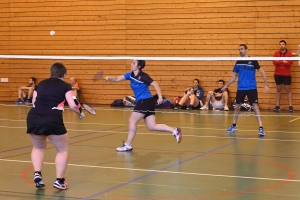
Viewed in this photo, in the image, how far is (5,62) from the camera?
79.4ft

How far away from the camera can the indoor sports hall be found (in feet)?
25.2

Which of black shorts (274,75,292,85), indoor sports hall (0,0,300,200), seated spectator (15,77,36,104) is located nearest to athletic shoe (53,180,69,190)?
indoor sports hall (0,0,300,200)

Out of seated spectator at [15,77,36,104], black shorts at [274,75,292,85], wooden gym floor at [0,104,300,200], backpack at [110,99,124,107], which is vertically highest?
black shorts at [274,75,292,85]

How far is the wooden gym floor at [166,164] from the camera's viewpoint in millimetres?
7352

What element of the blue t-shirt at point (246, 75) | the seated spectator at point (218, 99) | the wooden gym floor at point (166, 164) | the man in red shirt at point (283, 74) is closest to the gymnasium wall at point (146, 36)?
the man in red shirt at point (283, 74)

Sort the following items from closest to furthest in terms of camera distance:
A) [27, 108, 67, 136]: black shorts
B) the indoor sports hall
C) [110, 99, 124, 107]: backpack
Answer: [27, 108, 67, 136]: black shorts
the indoor sports hall
[110, 99, 124, 107]: backpack

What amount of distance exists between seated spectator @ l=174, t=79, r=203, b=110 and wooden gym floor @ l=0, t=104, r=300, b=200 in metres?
4.85

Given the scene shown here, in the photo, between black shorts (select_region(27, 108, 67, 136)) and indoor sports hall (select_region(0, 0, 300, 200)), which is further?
indoor sports hall (select_region(0, 0, 300, 200))

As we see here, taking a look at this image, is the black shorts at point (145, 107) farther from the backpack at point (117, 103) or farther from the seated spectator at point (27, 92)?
the seated spectator at point (27, 92)

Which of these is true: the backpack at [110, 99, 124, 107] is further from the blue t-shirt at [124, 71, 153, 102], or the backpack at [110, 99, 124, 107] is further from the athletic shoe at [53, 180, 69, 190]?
the athletic shoe at [53, 180, 69, 190]

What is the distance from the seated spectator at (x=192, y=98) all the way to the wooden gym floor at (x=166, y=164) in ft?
15.9

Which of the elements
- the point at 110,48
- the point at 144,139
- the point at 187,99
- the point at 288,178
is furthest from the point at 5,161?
the point at 110,48

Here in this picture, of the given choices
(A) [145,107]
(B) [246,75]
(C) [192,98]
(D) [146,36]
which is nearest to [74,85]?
(D) [146,36]

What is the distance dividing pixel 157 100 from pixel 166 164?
3.92 metres
